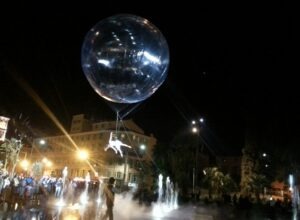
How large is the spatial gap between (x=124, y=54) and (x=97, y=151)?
65.2 m

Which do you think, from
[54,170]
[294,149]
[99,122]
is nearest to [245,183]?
[294,149]

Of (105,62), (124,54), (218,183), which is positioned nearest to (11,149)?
(218,183)

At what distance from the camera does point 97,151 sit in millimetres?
71250

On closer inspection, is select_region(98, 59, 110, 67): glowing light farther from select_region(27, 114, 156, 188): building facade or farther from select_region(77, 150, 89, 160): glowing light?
select_region(77, 150, 89, 160): glowing light

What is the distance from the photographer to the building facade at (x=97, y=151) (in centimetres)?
6538

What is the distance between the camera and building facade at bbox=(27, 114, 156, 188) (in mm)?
65375

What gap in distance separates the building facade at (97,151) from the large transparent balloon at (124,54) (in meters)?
50.6

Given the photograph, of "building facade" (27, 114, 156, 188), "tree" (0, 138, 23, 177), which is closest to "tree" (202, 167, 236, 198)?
"building facade" (27, 114, 156, 188)

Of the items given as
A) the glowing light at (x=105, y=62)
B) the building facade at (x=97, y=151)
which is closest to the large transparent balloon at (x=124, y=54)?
the glowing light at (x=105, y=62)

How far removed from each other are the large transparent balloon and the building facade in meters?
50.6

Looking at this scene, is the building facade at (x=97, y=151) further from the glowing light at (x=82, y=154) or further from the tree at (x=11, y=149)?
the tree at (x=11, y=149)

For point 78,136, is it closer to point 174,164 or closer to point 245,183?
Result: point 174,164

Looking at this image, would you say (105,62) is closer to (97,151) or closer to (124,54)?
(124,54)

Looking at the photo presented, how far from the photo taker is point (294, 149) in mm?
29625
